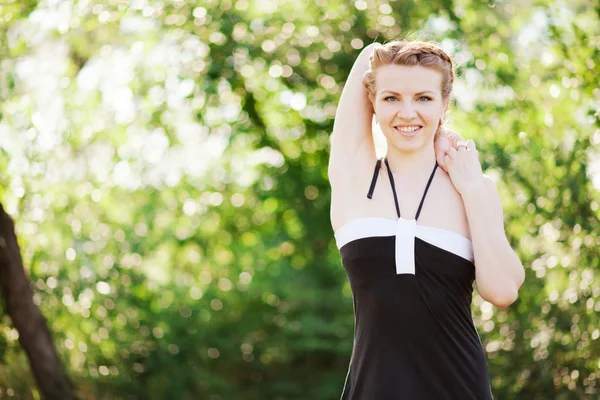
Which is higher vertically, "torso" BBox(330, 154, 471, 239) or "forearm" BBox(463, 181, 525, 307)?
"torso" BBox(330, 154, 471, 239)

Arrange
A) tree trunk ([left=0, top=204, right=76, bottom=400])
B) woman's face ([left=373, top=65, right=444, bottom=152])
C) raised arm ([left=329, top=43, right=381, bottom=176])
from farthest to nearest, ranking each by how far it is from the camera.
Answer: tree trunk ([left=0, top=204, right=76, bottom=400])
raised arm ([left=329, top=43, right=381, bottom=176])
woman's face ([left=373, top=65, right=444, bottom=152])

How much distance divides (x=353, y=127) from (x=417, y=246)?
402 mm

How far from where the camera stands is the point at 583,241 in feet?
14.1

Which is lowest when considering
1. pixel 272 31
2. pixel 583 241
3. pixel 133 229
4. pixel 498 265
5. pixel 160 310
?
pixel 160 310

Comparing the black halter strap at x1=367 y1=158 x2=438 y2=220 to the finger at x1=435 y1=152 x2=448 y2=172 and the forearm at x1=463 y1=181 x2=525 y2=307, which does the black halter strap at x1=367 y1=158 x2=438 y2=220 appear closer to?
the finger at x1=435 y1=152 x2=448 y2=172

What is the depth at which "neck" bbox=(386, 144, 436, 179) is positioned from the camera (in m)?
2.12

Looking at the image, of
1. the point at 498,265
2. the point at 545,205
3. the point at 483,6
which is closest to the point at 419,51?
the point at 498,265

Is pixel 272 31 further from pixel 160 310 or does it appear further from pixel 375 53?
pixel 375 53

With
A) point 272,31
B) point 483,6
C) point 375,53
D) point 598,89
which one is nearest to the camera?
point 375,53

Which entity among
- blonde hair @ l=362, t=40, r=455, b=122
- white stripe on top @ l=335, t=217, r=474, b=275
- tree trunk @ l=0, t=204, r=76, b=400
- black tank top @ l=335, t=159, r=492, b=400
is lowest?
tree trunk @ l=0, t=204, r=76, b=400

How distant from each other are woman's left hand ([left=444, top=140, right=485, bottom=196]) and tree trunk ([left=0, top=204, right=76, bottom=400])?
140 inches

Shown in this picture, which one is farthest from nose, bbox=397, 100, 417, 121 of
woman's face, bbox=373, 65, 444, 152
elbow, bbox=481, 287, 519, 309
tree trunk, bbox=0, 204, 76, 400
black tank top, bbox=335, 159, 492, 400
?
tree trunk, bbox=0, 204, 76, 400

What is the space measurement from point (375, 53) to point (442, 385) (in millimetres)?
805

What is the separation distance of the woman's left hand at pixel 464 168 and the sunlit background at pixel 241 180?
76.5 inches
